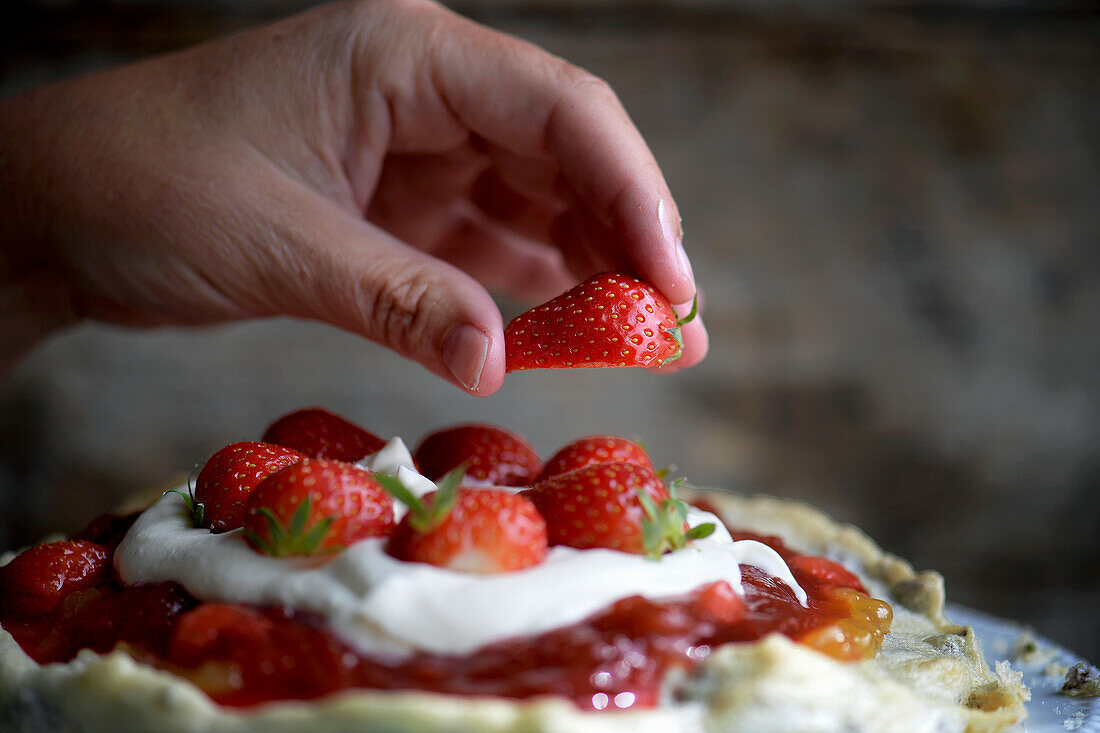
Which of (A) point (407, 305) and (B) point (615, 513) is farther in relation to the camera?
(A) point (407, 305)

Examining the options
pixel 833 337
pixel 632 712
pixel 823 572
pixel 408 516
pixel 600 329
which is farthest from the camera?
pixel 833 337

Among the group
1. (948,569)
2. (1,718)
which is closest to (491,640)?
(1,718)

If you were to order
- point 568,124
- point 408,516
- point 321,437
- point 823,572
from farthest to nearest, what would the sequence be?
point 568,124
point 321,437
point 823,572
point 408,516

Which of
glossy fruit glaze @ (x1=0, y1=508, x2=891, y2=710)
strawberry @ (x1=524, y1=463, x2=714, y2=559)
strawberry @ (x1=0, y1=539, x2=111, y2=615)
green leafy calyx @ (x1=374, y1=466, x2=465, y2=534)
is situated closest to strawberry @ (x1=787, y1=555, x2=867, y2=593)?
glossy fruit glaze @ (x1=0, y1=508, x2=891, y2=710)

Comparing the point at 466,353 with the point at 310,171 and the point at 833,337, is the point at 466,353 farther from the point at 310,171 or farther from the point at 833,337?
the point at 833,337

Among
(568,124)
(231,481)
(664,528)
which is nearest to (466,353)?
(231,481)

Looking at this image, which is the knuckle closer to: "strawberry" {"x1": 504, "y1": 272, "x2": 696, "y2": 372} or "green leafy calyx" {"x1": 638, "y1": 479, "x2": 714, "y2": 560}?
"strawberry" {"x1": 504, "y1": 272, "x2": 696, "y2": 372}

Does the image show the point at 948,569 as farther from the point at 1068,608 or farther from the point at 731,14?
the point at 731,14
